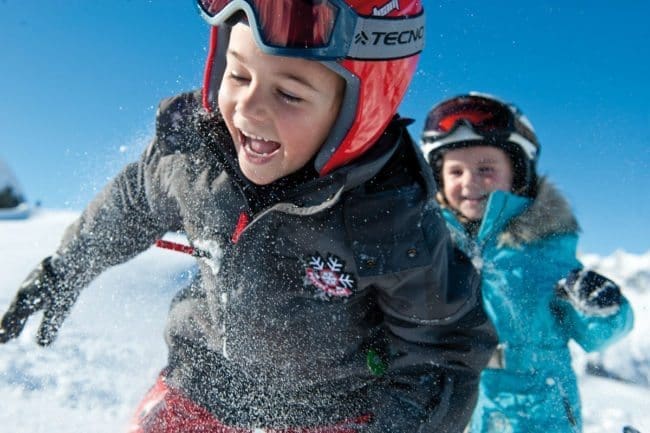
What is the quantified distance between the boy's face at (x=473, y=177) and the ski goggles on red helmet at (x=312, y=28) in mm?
1934

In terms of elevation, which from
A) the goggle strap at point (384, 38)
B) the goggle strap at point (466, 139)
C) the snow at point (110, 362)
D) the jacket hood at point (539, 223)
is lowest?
the snow at point (110, 362)

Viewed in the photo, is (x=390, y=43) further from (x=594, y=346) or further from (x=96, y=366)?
(x=96, y=366)

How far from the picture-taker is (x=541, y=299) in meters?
3.35

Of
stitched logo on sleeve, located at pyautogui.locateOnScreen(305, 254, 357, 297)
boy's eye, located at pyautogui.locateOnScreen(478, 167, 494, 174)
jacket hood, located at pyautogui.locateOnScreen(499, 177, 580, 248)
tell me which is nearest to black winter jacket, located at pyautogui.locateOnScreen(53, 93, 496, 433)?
stitched logo on sleeve, located at pyautogui.locateOnScreen(305, 254, 357, 297)

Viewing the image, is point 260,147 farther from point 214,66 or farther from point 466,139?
point 466,139

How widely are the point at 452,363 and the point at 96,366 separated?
253 centimetres

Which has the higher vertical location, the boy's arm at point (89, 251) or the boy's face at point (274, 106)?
the boy's face at point (274, 106)

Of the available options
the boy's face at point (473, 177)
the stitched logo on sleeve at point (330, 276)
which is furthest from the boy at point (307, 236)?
the boy's face at point (473, 177)

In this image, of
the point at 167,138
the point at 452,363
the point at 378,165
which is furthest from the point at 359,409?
the point at 167,138

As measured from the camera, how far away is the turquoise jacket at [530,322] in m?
3.27

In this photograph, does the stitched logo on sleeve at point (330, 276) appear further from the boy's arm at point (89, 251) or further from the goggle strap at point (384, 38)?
the boy's arm at point (89, 251)

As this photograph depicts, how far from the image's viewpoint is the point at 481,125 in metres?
3.83

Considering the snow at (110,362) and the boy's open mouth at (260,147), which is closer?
the boy's open mouth at (260,147)

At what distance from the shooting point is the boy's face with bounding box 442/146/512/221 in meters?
3.73
